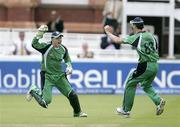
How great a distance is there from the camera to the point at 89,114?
18.2 meters

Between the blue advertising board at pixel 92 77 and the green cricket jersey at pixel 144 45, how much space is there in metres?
8.24

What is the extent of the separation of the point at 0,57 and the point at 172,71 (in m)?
5.27

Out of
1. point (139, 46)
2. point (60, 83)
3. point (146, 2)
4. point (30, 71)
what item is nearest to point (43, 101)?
point (60, 83)

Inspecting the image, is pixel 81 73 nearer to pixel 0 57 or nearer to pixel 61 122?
pixel 0 57

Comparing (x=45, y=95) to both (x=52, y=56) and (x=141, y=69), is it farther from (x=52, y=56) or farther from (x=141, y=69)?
(x=141, y=69)

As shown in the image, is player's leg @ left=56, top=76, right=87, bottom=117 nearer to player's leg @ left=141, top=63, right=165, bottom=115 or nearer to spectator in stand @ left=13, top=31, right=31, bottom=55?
player's leg @ left=141, top=63, right=165, bottom=115

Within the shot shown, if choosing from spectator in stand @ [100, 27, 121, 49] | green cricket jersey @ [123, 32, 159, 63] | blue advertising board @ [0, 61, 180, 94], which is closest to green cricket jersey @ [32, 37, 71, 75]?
green cricket jersey @ [123, 32, 159, 63]

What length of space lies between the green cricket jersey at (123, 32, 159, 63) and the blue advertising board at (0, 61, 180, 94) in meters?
8.24

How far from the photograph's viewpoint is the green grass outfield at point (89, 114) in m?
15.8

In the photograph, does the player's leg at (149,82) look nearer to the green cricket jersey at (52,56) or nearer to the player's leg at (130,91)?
the player's leg at (130,91)

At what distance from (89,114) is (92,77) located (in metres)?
7.27

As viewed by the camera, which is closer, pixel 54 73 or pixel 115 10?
pixel 54 73

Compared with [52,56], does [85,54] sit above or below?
below

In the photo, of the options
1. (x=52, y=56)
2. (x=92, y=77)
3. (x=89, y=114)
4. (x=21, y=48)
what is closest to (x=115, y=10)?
(x=21, y=48)
